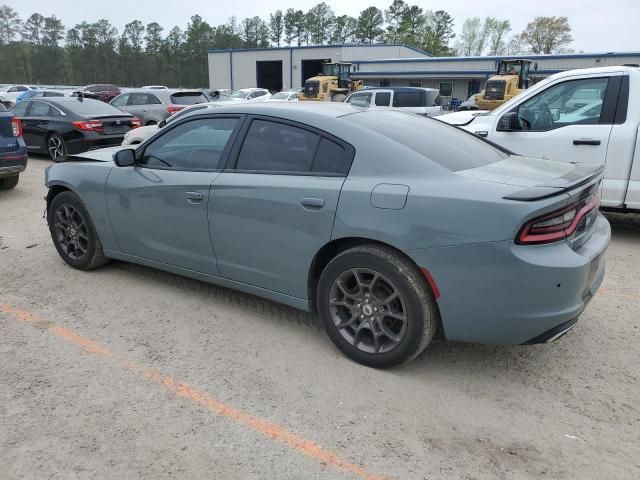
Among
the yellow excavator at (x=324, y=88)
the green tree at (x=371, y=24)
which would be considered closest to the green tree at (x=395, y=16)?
the green tree at (x=371, y=24)

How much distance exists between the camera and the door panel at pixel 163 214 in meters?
3.80

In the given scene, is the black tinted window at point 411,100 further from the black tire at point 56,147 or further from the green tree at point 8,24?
the green tree at point 8,24

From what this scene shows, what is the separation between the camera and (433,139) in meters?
3.45

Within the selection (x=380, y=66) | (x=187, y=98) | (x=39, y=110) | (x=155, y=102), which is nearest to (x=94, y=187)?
(x=39, y=110)

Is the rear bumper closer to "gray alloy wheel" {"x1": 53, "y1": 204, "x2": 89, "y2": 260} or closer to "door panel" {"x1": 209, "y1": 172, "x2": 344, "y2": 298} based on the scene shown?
"door panel" {"x1": 209, "y1": 172, "x2": 344, "y2": 298}

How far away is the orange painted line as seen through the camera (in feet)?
8.01

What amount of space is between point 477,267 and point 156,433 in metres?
1.83

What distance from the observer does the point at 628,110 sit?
561 cm

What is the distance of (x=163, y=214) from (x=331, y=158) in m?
1.48

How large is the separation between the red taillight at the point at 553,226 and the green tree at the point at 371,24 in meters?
104

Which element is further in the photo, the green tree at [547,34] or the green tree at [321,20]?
the green tree at [321,20]

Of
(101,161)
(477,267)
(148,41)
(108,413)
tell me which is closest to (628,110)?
(477,267)

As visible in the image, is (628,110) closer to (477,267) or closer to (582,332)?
(582,332)

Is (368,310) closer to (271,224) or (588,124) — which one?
(271,224)
